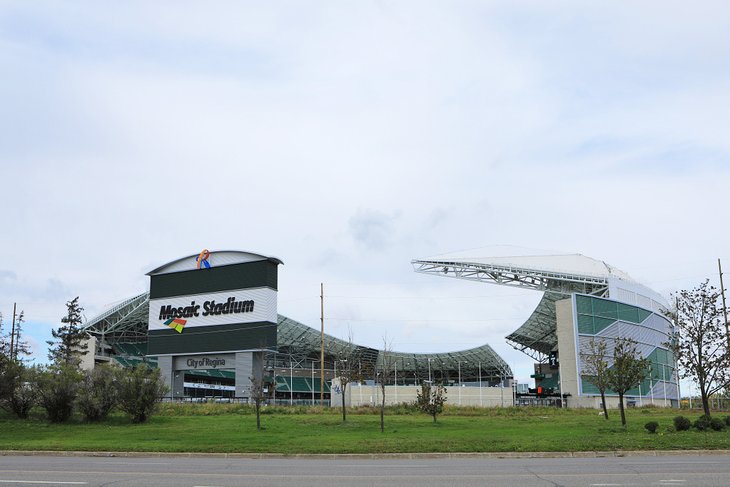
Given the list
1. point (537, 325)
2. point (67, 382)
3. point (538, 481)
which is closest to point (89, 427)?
point (67, 382)

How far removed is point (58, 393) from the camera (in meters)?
35.3

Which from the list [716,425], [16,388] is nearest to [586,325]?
[716,425]

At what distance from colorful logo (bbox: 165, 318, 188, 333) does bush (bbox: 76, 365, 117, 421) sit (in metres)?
26.0

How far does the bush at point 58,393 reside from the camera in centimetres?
3528

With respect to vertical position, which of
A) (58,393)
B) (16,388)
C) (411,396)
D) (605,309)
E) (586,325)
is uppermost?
(605,309)

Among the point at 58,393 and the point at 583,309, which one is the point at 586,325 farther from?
the point at 58,393

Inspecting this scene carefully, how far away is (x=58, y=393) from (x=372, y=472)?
24791 millimetres

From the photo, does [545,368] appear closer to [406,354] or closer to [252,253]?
[406,354]

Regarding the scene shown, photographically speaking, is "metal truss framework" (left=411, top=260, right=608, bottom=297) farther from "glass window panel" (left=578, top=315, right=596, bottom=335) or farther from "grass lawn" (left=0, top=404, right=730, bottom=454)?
"grass lawn" (left=0, top=404, right=730, bottom=454)

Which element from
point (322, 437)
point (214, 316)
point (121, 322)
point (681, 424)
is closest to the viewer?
point (322, 437)

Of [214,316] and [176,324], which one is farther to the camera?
[176,324]

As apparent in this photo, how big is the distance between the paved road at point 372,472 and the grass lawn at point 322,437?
205 cm

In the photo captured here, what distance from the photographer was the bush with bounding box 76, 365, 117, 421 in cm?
3522

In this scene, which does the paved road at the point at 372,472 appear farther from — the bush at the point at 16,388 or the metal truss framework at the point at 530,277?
the metal truss framework at the point at 530,277
